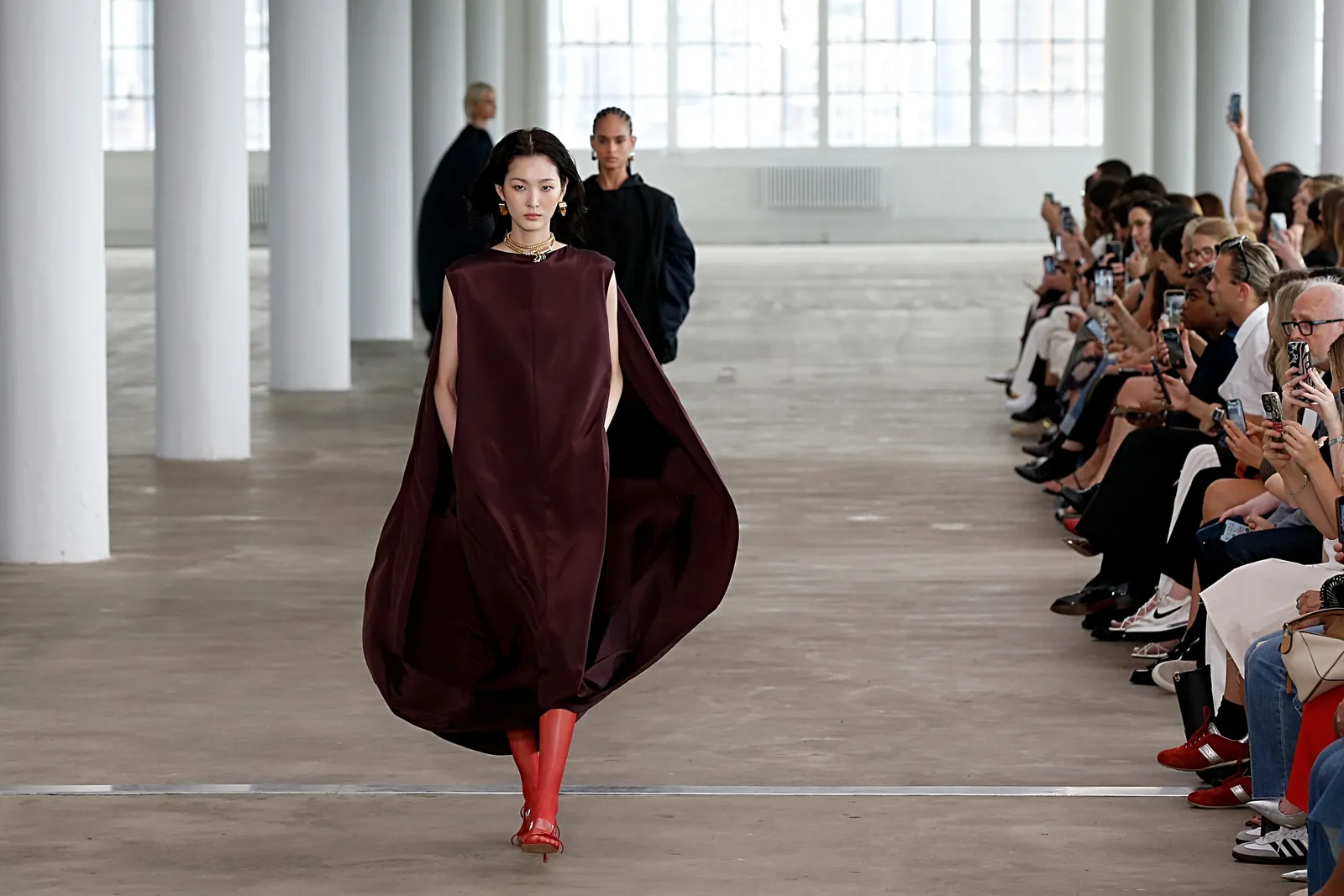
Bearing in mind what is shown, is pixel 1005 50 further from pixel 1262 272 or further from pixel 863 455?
pixel 1262 272

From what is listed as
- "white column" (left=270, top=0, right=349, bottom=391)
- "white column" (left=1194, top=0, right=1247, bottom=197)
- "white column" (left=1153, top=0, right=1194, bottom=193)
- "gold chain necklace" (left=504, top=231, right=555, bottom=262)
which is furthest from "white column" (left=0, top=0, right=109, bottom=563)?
"white column" (left=1153, top=0, right=1194, bottom=193)

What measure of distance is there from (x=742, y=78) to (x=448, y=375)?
2381 cm

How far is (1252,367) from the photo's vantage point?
602 centimetres

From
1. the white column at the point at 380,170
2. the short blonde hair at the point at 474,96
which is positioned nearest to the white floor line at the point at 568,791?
the short blonde hair at the point at 474,96

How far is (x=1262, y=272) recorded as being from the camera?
6305 mm

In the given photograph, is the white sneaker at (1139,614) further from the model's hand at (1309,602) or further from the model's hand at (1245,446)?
the model's hand at (1309,602)

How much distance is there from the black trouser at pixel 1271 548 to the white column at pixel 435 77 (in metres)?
13.5

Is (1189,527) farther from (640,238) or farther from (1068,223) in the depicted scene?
(1068,223)

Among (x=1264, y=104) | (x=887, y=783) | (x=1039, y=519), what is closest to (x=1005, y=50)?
(x=1264, y=104)

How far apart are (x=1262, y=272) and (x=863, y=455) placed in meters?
4.29

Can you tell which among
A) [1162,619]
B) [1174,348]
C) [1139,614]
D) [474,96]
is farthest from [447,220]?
[1162,619]

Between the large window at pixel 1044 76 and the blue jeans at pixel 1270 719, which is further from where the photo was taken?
the large window at pixel 1044 76

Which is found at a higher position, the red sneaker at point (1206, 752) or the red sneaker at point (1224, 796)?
the red sneaker at point (1206, 752)

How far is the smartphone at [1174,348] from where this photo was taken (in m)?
6.34
